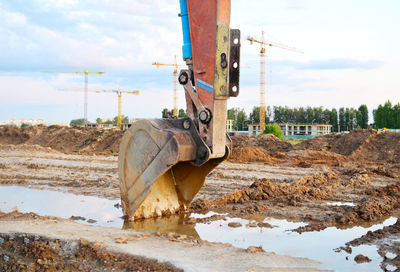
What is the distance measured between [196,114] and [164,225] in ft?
5.86

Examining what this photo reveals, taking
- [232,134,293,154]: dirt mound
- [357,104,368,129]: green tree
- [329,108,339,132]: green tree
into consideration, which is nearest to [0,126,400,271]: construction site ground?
[232,134,293,154]: dirt mound

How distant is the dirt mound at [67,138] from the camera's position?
28.2 meters

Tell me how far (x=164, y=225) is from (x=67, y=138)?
28.1 m

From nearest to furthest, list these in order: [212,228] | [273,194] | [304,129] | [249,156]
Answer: [212,228] → [273,194] → [249,156] → [304,129]

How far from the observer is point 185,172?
6.52m

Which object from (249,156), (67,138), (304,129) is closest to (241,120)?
(304,129)

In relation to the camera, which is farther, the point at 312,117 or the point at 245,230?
the point at 312,117

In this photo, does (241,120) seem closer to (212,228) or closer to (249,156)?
(249,156)

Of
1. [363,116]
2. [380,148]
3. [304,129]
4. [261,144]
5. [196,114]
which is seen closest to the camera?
[196,114]

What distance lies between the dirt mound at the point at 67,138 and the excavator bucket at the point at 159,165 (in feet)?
61.7

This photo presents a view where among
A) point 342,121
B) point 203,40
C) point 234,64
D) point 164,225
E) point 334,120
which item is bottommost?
point 164,225

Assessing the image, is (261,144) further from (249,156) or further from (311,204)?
(311,204)

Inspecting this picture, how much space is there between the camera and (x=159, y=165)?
5.48m

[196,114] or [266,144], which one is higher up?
[196,114]
